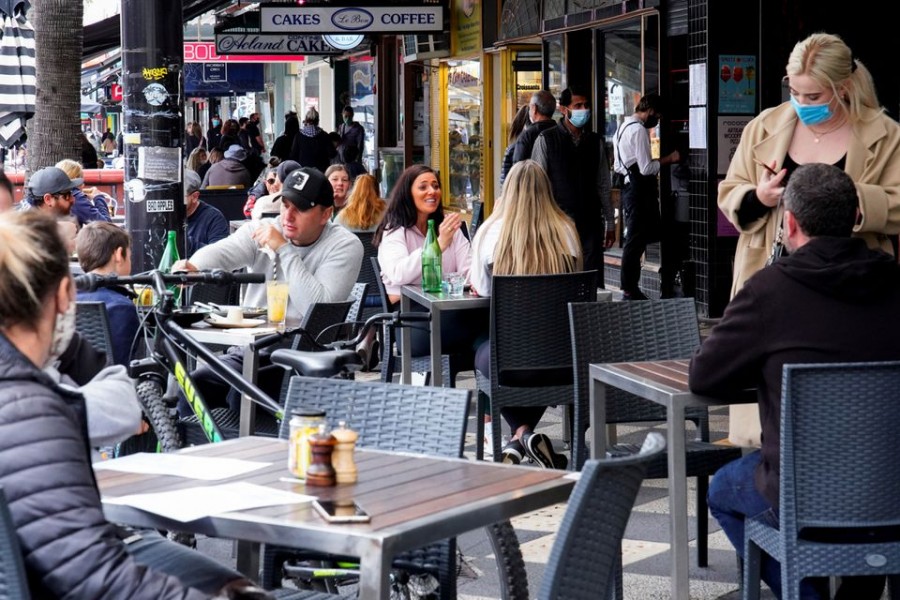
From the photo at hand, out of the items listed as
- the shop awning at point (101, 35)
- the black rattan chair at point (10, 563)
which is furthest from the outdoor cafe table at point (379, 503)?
the shop awning at point (101, 35)

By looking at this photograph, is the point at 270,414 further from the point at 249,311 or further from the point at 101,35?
the point at 101,35

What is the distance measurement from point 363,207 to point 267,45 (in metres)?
14.5

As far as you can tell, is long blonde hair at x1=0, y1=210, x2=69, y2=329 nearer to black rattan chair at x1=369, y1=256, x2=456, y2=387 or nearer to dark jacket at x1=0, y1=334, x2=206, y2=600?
dark jacket at x1=0, y1=334, x2=206, y2=600

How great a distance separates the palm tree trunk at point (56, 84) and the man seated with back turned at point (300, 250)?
21.7ft

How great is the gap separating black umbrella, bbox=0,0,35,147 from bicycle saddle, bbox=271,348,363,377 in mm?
4703

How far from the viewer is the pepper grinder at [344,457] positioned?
10.5ft

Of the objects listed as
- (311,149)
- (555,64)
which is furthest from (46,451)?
(311,149)

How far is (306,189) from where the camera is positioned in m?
6.56

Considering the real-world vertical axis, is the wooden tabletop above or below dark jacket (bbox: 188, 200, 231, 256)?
below

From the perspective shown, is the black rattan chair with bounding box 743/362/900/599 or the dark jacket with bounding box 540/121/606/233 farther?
the dark jacket with bounding box 540/121/606/233

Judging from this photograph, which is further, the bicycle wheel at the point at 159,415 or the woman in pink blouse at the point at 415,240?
the woman in pink blouse at the point at 415,240

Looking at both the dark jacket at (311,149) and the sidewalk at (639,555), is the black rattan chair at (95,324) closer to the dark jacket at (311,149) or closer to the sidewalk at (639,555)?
the sidewalk at (639,555)

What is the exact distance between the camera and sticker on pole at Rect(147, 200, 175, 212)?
9.05 meters

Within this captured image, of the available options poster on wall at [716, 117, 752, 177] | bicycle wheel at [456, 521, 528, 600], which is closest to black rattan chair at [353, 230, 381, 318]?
bicycle wheel at [456, 521, 528, 600]
